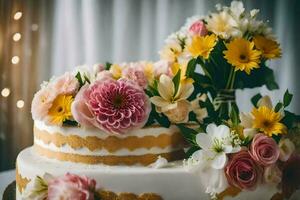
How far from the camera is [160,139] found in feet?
4.40

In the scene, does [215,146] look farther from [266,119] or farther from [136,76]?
[136,76]

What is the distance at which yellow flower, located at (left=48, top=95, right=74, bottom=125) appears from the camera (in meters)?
1.31

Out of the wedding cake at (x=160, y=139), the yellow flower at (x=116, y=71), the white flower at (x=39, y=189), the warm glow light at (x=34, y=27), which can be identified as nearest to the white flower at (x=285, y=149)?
the wedding cake at (x=160, y=139)

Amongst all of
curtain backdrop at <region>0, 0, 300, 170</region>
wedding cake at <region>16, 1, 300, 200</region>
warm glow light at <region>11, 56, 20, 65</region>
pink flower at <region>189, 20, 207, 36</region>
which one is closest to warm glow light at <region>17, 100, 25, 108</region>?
curtain backdrop at <region>0, 0, 300, 170</region>

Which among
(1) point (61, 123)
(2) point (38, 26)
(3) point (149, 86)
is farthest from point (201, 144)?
(2) point (38, 26)

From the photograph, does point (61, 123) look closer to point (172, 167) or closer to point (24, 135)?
point (172, 167)

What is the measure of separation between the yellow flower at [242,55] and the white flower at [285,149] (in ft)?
0.69

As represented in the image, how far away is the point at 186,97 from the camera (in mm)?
1355

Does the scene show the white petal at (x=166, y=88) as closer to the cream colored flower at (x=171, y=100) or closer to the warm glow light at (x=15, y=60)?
the cream colored flower at (x=171, y=100)

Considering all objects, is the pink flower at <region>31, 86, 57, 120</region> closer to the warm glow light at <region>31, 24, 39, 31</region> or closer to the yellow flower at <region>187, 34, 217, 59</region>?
the yellow flower at <region>187, 34, 217, 59</region>

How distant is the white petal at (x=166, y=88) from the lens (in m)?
1.34

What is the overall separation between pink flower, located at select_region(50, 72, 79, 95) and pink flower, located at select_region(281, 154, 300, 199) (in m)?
0.58

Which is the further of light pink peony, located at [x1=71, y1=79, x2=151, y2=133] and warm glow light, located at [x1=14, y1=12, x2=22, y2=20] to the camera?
warm glow light, located at [x1=14, y1=12, x2=22, y2=20]

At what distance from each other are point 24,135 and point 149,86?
2008 millimetres
